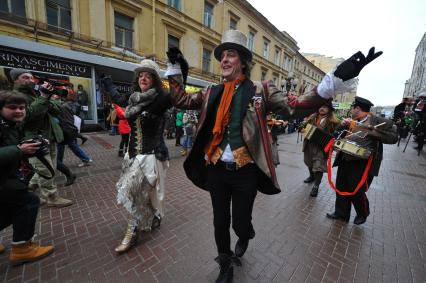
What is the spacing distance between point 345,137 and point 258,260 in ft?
7.09

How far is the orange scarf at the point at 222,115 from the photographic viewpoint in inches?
72.6

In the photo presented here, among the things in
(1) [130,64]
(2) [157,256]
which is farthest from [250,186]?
(1) [130,64]

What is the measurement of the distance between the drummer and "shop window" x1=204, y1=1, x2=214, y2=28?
55.9ft

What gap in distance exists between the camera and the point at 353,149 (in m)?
3.06

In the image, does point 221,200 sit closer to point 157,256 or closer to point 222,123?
point 222,123

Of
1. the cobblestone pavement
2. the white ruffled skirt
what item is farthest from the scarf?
the cobblestone pavement

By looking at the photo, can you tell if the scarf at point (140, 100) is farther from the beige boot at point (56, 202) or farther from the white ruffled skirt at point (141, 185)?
the beige boot at point (56, 202)

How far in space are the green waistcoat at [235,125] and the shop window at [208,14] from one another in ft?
59.2

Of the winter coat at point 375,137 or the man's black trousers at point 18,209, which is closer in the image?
the man's black trousers at point 18,209

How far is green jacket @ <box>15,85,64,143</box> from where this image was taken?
118 inches

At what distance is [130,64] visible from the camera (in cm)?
1237

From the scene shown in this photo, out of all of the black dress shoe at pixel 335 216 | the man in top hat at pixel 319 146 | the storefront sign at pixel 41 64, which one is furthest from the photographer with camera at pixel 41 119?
the storefront sign at pixel 41 64

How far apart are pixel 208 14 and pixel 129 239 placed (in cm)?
1895

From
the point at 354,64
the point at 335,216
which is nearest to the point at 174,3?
the point at 335,216
